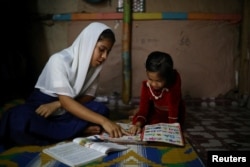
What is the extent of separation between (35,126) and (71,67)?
1.30 ft

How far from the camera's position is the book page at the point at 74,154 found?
1153mm

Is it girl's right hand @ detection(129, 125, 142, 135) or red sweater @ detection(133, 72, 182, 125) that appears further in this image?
red sweater @ detection(133, 72, 182, 125)

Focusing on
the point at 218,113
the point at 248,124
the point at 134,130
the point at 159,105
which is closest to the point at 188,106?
the point at 218,113

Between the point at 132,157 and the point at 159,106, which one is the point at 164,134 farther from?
the point at 159,106

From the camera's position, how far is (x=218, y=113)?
8.10 ft

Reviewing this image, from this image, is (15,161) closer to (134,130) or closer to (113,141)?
(113,141)

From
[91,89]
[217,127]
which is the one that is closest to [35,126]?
[91,89]

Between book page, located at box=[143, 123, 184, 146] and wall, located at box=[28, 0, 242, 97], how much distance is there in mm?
1477

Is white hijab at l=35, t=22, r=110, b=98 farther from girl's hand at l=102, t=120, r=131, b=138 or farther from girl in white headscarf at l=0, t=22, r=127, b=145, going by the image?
girl's hand at l=102, t=120, r=131, b=138

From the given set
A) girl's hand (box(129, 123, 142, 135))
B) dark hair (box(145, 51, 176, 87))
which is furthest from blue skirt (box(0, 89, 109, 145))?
dark hair (box(145, 51, 176, 87))

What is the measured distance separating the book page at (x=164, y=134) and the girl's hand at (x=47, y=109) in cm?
54

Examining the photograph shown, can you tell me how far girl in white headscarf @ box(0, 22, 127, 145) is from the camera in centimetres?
142

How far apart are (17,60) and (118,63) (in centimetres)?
104

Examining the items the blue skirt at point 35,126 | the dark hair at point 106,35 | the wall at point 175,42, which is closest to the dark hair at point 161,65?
the dark hair at point 106,35
